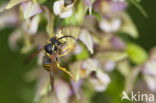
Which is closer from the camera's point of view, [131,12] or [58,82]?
[58,82]

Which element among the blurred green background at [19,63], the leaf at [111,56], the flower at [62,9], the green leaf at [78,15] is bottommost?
the blurred green background at [19,63]

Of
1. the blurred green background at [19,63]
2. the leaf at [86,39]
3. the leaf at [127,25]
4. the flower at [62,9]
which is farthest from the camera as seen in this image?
the blurred green background at [19,63]

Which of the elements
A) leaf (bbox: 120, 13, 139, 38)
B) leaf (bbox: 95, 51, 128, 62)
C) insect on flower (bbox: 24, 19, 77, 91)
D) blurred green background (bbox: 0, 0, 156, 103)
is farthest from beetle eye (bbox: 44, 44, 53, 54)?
blurred green background (bbox: 0, 0, 156, 103)

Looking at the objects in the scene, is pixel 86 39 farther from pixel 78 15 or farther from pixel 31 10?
pixel 31 10

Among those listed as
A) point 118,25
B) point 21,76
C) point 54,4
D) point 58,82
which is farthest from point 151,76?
point 21,76

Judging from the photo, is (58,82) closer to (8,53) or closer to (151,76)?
(151,76)

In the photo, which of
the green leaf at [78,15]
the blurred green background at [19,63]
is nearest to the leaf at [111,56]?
the green leaf at [78,15]

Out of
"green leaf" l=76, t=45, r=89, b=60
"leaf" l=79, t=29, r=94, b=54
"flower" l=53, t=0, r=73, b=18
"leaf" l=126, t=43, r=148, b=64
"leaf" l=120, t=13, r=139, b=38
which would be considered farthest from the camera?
"leaf" l=126, t=43, r=148, b=64

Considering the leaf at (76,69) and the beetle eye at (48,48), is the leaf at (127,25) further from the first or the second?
the beetle eye at (48,48)

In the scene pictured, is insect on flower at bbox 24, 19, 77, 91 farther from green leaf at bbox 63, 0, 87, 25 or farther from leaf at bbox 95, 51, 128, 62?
leaf at bbox 95, 51, 128, 62
